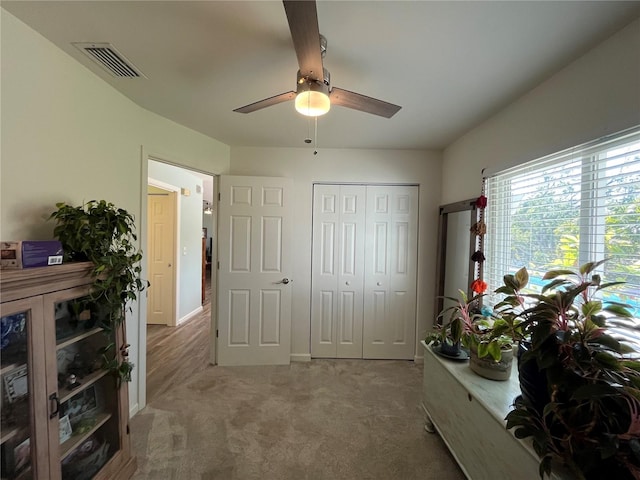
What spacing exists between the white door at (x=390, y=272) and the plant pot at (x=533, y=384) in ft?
6.21

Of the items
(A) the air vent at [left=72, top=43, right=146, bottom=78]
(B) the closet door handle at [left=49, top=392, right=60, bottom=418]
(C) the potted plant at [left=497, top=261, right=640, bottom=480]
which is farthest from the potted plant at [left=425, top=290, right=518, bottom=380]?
(A) the air vent at [left=72, top=43, right=146, bottom=78]

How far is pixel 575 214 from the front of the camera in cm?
144

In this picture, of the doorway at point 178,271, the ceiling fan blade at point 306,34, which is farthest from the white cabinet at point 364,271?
the ceiling fan blade at point 306,34

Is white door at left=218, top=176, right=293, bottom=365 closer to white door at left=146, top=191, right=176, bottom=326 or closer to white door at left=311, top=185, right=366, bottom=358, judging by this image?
white door at left=311, top=185, right=366, bottom=358

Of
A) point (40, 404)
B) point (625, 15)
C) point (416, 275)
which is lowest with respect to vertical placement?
point (40, 404)

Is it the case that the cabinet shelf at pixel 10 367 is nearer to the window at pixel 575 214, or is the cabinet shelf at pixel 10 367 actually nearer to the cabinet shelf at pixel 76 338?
the cabinet shelf at pixel 76 338

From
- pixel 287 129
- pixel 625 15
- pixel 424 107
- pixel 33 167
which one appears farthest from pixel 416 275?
pixel 33 167

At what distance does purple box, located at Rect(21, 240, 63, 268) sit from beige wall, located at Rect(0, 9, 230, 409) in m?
0.26

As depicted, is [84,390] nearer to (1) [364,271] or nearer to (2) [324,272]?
(2) [324,272]

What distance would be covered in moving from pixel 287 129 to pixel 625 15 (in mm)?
2083

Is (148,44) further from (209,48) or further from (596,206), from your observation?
(596,206)

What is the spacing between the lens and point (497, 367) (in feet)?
4.74

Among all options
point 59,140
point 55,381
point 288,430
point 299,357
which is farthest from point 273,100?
point 299,357

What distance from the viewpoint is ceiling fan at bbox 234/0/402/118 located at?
89 cm
